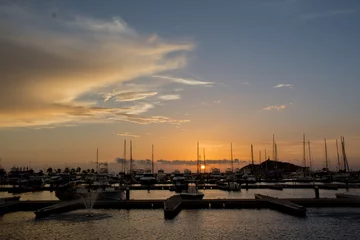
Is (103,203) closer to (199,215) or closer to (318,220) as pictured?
(199,215)

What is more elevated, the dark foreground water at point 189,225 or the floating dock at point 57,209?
the floating dock at point 57,209

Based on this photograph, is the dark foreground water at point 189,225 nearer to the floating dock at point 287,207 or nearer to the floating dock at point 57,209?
the floating dock at point 287,207

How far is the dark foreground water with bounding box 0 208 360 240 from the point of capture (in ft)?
105

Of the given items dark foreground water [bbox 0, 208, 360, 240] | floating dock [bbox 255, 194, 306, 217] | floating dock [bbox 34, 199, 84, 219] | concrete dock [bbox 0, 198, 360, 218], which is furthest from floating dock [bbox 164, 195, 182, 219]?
floating dock [bbox 34, 199, 84, 219]

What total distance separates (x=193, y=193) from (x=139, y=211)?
1276 centimetres

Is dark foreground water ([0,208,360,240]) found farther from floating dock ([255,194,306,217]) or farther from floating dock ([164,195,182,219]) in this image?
floating dock ([255,194,306,217])

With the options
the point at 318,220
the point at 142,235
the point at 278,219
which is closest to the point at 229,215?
the point at 278,219

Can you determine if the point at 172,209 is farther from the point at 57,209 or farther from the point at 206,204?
the point at 57,209

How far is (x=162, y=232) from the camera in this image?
33.7 meters

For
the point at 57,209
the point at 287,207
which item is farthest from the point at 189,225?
the point at 57,209

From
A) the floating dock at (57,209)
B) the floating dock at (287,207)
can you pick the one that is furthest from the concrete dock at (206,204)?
the floating dock at (287,207)

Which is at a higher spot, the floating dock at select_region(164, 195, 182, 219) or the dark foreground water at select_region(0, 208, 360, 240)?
the floating dock at select_region(164, 195, 182, 219)

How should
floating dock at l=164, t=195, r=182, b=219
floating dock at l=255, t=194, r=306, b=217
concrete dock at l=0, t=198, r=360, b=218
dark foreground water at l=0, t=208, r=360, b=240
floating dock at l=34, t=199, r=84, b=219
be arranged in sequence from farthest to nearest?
concrete dock at l=0, t=198, r=360, b=218, floating dock at l=34, t=199, r=84, b=219, floating dock at l=164, t=195, r=182, b=219, floating dock at l=255, t=194, r=306, b=217, dark foreground water at l=0, t=208, r=360, b=240

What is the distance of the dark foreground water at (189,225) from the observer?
3206 cm
